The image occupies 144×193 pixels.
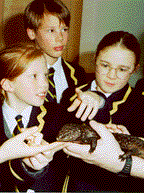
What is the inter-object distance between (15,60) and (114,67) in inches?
24.7

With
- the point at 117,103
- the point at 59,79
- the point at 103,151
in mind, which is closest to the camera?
the point at 103,151

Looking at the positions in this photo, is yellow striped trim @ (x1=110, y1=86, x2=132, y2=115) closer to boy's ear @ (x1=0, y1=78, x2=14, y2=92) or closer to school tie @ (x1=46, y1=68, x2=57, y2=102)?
school tie @ (x1=46, y1=68, x2=57, y2=102)

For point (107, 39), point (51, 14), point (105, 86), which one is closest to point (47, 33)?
point (51, 14)

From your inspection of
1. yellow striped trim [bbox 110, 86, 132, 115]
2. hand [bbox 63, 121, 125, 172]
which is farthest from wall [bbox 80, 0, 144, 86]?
hand [bbox 63, 121, 125, 172]

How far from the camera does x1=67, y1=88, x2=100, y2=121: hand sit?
1.14 meters

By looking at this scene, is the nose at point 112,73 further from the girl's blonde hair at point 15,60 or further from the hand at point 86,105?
the girl's blonde hair at point 15,60

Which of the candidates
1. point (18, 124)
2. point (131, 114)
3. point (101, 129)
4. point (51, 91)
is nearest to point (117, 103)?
point (131, 114)

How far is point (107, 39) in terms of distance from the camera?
4.51 feet

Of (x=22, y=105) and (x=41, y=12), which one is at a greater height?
(x=41, y=12)

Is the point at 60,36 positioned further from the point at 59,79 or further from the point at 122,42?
the point at 122,42

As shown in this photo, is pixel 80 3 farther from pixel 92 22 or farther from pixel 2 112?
pixel 2 112

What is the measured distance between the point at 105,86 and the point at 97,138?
351mm

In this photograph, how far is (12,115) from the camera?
1254 millimetres

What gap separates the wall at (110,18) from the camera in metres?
3.30
